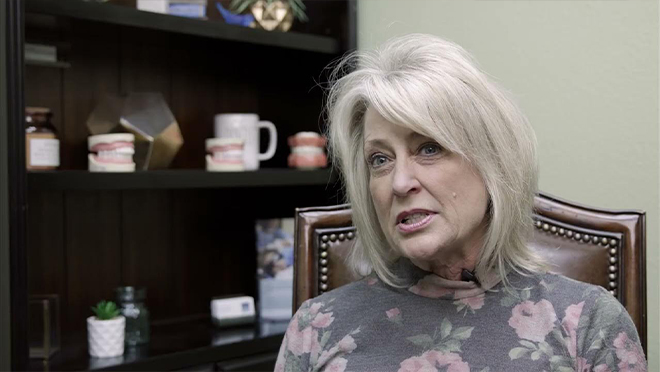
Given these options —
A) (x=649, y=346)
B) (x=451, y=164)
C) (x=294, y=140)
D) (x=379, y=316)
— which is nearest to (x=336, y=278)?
(x=379, y=316)

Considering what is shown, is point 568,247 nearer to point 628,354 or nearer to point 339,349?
point 628,354

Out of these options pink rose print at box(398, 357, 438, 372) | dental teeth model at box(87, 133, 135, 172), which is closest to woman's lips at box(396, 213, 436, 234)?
pink rose print at box(398, 357, 438, 372)

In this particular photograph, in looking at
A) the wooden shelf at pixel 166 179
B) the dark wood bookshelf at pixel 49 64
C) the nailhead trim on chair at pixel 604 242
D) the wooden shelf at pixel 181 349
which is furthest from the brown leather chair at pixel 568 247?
the dark wood bookshelf at pixel 49 64

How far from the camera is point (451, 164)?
1.14m

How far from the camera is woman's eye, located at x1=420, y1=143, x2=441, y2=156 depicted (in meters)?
1.14

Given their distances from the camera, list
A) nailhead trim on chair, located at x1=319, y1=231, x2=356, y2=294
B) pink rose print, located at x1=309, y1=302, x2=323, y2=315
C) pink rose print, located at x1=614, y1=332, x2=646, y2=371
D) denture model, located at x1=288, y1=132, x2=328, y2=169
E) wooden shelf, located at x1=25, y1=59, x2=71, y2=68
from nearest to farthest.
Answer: pink rose print, located at x1=614, y1=332, x2=646, y2=371 < pink rose print, located at x1=309, y1=302, x2=323, y2=315 < nailhead trim on chair, located at x1=319, y1=231, x2=356, y2=294 < wooden shelf, located at x1=25, y1=59, x2=71, y2=68 < denture model, located at x1=288, y1=132, x2=328, y2=169

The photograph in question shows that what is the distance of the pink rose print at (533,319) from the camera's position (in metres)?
1.15

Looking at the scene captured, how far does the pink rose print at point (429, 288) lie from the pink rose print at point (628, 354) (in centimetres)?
26

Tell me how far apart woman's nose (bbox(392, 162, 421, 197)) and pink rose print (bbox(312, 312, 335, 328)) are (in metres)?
0.28

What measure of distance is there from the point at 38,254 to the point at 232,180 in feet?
1.99

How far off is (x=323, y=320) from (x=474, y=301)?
26cm

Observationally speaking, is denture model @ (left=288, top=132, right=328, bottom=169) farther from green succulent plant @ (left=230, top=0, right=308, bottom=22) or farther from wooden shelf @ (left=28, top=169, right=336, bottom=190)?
green succulent plant @ (left=230, top=0, right=308, bottom=22)

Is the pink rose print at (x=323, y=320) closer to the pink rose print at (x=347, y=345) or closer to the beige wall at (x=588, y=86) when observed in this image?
the pink rose print at (x=347, y=345)

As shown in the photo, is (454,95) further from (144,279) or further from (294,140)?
(144,279)
